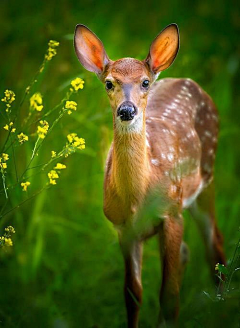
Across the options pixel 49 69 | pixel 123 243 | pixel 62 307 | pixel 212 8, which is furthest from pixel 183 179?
pixel 212 8

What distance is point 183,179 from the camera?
556cm

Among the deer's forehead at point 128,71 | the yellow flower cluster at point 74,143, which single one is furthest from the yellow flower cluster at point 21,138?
the deer's forehead at point 128,71

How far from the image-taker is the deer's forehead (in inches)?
195

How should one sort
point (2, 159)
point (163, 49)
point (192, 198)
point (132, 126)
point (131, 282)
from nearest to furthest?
point (2, 159) → point (132, 126) → point (163, 49) → point (131, 282) → point (192, 198)

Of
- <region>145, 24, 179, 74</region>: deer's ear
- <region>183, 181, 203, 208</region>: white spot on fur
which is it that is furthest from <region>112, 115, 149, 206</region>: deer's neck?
<region>183, 181, 203, 208</region>: white spot on fur

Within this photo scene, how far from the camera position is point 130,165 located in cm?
506

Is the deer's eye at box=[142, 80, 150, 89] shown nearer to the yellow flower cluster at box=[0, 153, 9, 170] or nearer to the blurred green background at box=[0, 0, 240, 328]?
the yellow flower cluster at box=[0, 153, 9, 170]

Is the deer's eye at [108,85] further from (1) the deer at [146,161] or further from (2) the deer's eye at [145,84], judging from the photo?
(2) the deer's eye at [145,84]

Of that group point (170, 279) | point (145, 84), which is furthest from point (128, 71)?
point (170, 279)

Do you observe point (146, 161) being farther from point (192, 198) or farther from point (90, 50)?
point (192, 198)

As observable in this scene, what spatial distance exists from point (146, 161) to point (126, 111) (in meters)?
0.54

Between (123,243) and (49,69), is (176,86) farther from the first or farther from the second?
(49,69)

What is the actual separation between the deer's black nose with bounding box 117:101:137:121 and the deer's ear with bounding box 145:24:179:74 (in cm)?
57

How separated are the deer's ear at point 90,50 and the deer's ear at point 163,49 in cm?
26
